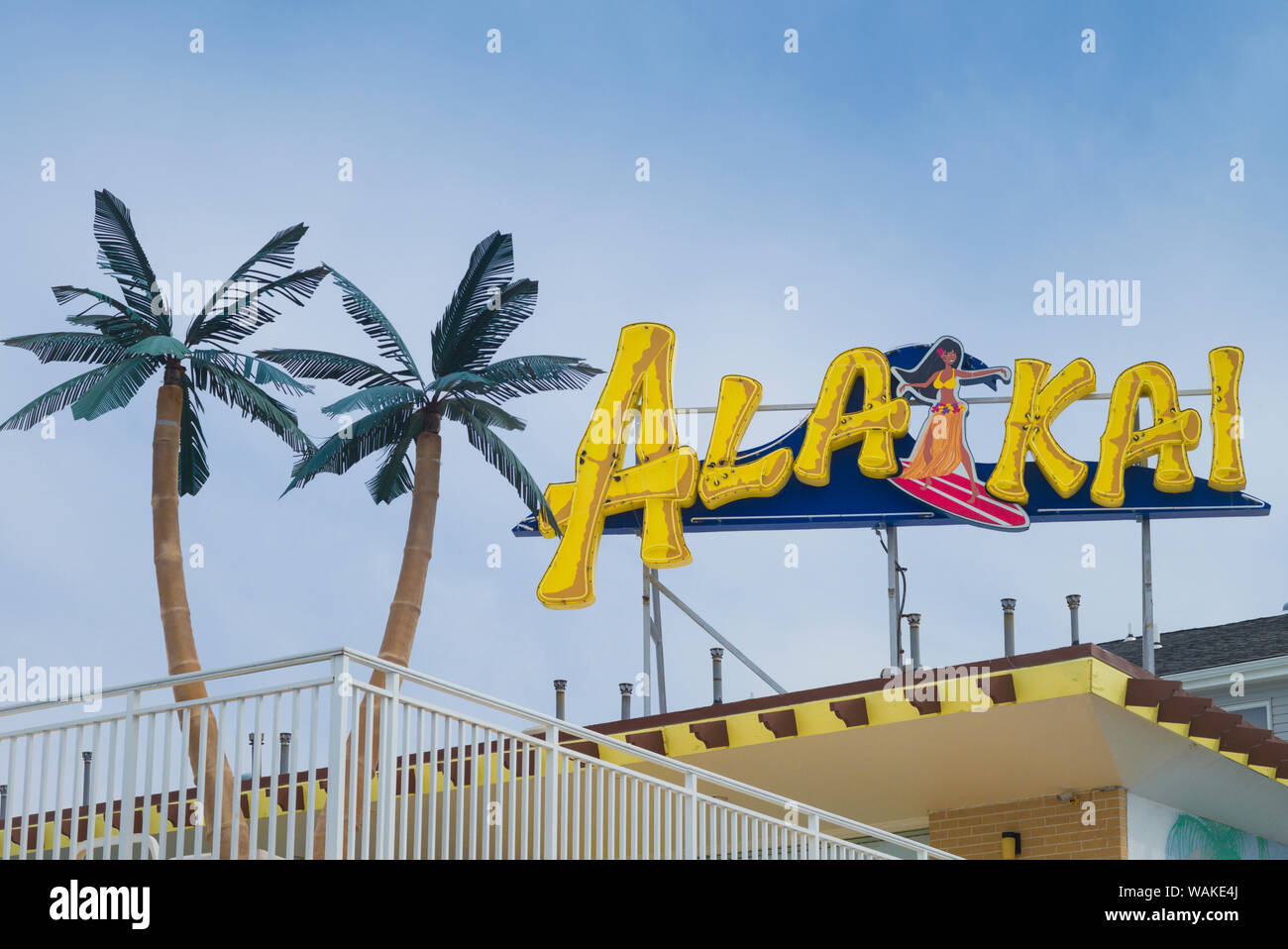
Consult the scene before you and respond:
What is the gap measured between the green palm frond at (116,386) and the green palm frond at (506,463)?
4.10m

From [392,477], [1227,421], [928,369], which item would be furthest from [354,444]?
[1227,421]

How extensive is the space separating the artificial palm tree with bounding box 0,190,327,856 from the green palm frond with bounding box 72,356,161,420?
2 centimetres

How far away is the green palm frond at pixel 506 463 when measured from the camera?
22.2 meters

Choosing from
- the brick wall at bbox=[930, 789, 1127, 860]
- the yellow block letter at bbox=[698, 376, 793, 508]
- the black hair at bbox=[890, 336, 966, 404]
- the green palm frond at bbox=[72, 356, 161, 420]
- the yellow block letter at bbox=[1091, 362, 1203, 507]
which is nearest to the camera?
the brick wall at bbox=[930, 789, 1127, 860]

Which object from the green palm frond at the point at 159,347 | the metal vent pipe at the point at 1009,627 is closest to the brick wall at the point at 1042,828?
the metal vent pipe at the point at 1009,627

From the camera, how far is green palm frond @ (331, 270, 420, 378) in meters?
Result: 22.5

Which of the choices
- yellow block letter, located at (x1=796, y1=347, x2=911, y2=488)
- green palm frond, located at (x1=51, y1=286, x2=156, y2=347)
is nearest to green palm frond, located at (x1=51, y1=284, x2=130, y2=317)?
green palm frond, located at (x1=51, y1=286, x2=156, y2=347)

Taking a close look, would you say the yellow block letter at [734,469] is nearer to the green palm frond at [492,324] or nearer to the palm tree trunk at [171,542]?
the green palm frond at [492,324]

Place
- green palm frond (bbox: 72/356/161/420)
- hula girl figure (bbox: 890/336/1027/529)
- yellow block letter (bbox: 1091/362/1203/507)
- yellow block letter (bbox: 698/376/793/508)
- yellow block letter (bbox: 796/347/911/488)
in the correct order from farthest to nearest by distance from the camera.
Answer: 1. yellow block letter (bbox: 698/376/793/508)
2. yellow block letter (bbox: 796/347/911/488)
3. hula girl figure (bbox: 890/336/1027/529)
4. yellow block letter (bbox: 1091/362/1203/507)
5. green palm frond (bbox: 72/356/161/420)

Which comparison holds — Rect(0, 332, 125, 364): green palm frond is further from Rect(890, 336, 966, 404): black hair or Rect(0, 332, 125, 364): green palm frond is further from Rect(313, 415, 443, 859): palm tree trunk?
Rect(890, 336, 966, 404): black hair

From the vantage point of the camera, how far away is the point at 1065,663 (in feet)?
50.4

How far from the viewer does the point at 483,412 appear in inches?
878

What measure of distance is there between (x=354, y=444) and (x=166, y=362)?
276 cm
